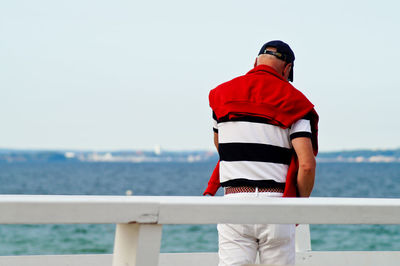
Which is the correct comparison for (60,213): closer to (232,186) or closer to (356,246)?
(232,186)

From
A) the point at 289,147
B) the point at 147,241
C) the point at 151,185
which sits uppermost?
the point at 151,185

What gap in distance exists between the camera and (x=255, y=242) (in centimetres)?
270

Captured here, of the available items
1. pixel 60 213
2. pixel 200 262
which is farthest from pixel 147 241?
pixel 200 262

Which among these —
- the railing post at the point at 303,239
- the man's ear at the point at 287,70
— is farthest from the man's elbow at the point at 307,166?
the railing post at the point at 303,239

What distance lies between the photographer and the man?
2.68 metres

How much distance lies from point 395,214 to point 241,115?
47.7 inches

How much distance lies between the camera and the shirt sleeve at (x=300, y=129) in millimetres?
2715

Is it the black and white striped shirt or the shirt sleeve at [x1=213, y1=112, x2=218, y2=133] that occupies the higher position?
the shirt sleeve at [x1=213, y1=112, x2=218, y2=133]

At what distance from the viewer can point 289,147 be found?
2773 mm

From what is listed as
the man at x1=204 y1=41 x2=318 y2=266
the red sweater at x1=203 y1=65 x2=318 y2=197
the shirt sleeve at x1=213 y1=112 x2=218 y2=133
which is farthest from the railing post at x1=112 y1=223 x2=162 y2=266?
the shirt sleeve at x1=213 y1=112 x2=218 y2=133

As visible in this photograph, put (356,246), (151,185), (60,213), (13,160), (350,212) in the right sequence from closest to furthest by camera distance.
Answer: (60,213) → (350,212) → (356,246) → (151,185) → (13,160)

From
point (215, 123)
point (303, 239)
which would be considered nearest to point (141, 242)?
point (215, 123)

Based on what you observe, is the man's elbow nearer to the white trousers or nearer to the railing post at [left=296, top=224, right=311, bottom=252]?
the white trousers

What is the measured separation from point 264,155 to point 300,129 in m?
0.19
